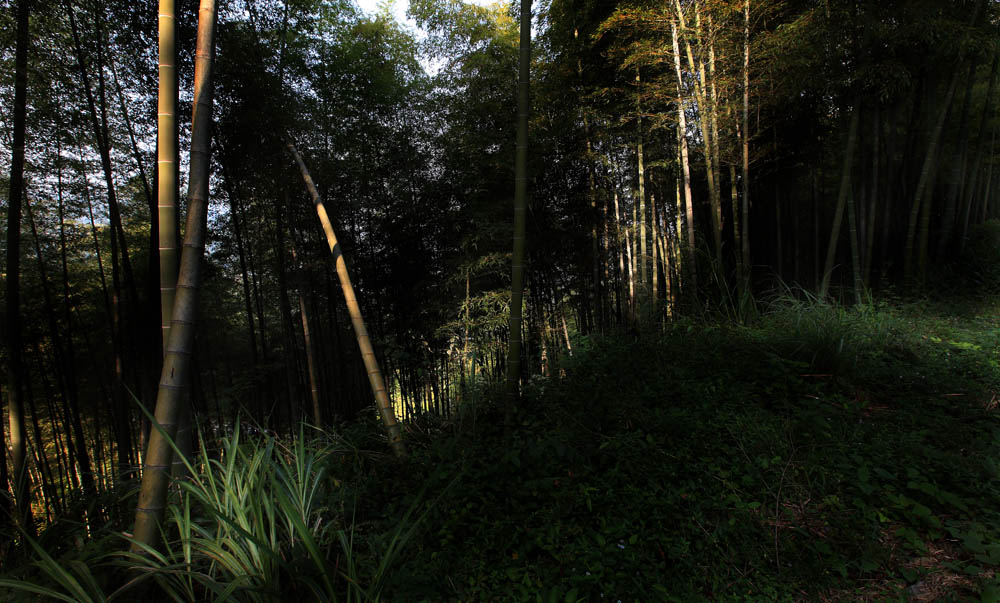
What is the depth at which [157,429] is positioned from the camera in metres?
1.01

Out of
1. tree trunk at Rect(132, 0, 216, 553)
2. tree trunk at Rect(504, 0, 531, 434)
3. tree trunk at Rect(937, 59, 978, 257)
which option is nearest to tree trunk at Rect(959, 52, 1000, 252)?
tree trunk at Rect(937, 59, 978, 257)

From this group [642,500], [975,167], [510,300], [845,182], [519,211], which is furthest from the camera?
[975,167]

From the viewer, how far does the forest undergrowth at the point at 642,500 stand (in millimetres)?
1039

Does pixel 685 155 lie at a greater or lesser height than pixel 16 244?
greater

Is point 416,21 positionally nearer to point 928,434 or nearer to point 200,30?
point 200,30

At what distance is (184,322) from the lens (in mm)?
1082

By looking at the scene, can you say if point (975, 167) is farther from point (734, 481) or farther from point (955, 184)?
point (734, 481)

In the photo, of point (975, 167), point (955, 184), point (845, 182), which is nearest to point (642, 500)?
point (845, 182)

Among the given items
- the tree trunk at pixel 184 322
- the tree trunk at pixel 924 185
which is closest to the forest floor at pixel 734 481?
the tree trunk at pixel 184 322

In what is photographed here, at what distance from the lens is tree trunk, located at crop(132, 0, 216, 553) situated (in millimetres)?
1025

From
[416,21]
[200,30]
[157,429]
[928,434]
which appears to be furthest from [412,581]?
[416,21]

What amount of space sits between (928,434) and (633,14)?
3.56 meters

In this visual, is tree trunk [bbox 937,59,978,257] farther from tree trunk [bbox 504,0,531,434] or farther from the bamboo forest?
tree trunk [bbox 504,0,531,434]

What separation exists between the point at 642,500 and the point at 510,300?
143 cm
